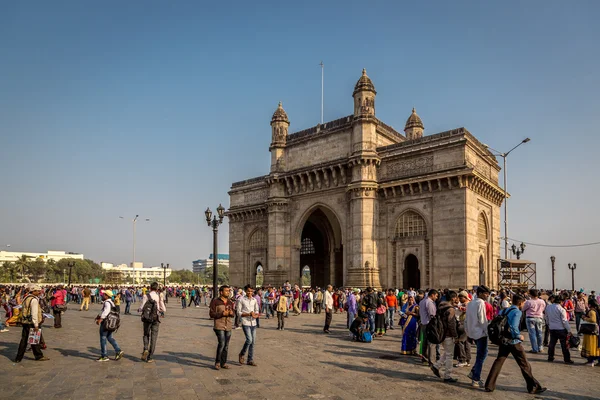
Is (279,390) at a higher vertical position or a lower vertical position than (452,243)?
lower

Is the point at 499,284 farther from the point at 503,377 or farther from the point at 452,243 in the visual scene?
the point at 503,377

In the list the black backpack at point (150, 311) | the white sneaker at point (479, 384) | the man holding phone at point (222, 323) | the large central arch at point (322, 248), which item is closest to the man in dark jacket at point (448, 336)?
the white sneaker at point (479, 384)

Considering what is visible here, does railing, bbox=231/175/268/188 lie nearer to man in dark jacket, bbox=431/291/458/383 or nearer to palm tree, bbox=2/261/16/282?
man in dark jacket, bbox=431/291/458/383

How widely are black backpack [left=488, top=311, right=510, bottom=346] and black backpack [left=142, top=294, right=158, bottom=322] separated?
703cm

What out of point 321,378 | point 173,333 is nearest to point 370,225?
point 173,333

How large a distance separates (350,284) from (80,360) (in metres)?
23.7

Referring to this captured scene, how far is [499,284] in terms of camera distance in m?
33.3

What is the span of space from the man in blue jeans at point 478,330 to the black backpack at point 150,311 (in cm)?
673

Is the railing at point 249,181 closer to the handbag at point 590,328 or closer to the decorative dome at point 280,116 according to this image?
the decorative dome at point 280,116

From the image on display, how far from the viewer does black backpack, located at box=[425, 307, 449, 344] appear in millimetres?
9164

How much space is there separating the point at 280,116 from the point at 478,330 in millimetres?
33381

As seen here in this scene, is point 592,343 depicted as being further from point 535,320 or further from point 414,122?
point 414,122

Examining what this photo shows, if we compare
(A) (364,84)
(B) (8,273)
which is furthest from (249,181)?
(B) (8,273)

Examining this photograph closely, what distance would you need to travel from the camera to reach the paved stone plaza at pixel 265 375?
316 inches
